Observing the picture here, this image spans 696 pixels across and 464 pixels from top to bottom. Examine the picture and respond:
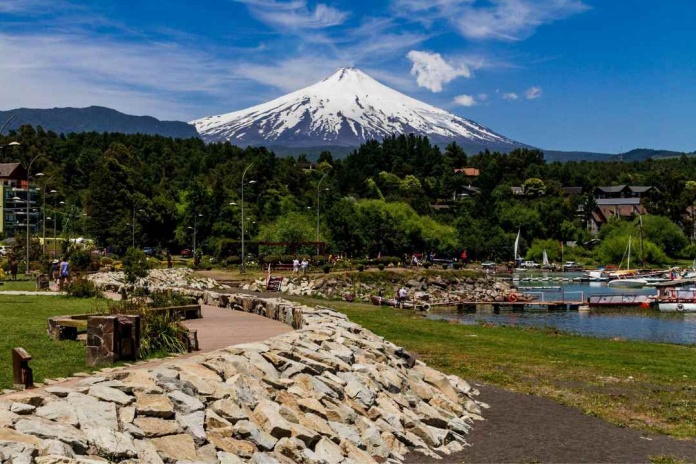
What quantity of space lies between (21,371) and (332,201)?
106 m

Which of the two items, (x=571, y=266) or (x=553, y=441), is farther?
(x=571, y=266)

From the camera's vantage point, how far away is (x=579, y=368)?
76.8 ft

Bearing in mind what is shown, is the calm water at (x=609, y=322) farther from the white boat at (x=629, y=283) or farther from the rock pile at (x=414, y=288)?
the white boat at (x=629, y=283)

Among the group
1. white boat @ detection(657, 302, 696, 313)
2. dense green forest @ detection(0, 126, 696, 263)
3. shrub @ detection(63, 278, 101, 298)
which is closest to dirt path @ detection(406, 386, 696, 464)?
shrub @ detection(63, 278, 101, 298)

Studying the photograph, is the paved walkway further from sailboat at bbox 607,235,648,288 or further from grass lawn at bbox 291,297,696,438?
sailboat at bbox 607,235,648,288

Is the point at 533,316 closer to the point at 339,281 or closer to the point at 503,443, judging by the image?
the point at 339,281

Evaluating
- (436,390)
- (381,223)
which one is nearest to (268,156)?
(381,223)

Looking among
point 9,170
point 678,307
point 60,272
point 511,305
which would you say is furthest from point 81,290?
point 9,170

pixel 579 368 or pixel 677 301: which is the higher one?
pixel 579 368

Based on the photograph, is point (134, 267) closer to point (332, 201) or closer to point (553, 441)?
point (553, 441)

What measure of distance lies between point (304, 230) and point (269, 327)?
228 ft

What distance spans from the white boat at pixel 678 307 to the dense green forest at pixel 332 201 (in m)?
36.1

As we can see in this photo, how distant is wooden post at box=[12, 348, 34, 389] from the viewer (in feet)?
37.8

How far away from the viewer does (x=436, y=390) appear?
57.1 ft
